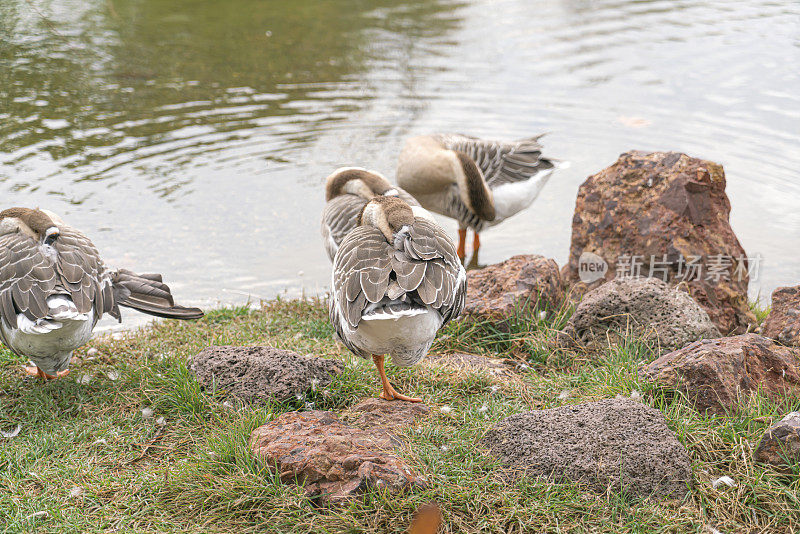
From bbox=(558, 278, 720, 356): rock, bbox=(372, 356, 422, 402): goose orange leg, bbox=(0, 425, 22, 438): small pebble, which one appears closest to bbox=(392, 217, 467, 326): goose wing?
bbox=(372, 356, 422, 402): goose orange leg

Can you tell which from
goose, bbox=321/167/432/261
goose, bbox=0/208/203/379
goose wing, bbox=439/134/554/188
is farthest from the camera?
goose wing, bbox=439/134/554/188

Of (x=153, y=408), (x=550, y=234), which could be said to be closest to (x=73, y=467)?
(x=153, y=408)

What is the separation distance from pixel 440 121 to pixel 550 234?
303 cm

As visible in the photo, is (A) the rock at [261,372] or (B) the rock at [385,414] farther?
(A) the rock at [261,372]

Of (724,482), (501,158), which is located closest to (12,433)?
(724,482)

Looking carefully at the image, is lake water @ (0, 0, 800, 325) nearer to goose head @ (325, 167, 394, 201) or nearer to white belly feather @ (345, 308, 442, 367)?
goose head @ (325, 167, 394, 201)

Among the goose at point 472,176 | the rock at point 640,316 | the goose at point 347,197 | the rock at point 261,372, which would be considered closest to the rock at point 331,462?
the rock at point 261,372

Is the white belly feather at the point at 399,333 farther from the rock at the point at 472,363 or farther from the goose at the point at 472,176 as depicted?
the goose at the point at 472,176

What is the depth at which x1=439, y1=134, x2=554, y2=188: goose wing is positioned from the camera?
26.5 feet

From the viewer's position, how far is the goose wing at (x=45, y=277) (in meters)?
4.33

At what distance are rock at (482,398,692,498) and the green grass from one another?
0.08 m

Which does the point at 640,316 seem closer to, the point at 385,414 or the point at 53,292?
the point at 385,414

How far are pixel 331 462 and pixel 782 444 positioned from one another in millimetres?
2053

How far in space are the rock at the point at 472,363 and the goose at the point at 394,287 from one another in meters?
0.63
